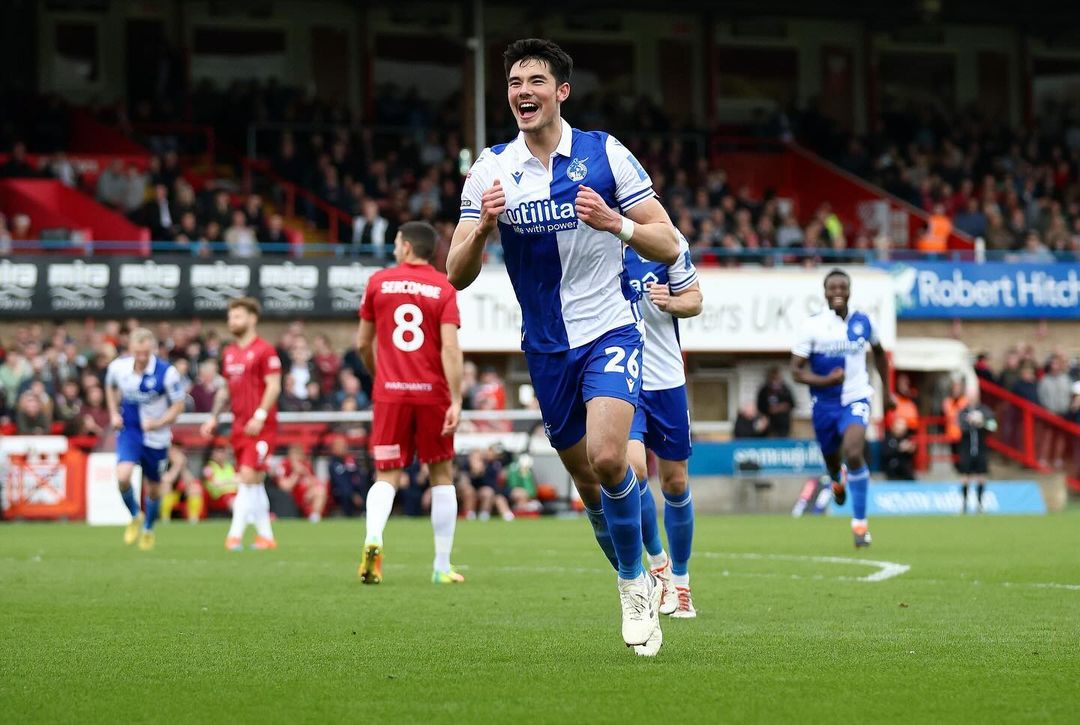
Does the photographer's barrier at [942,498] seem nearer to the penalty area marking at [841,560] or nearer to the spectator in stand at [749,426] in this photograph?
the spectator in stand at [749,426]

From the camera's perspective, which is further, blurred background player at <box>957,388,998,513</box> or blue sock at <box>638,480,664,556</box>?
blurred background player at <box>957,388,998,513</box>

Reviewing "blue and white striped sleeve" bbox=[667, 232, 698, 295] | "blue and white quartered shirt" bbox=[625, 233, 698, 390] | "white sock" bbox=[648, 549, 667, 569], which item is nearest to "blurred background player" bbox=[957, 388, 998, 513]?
"blue and white quartered shirt" bbox=[625, 233, 698, 390]

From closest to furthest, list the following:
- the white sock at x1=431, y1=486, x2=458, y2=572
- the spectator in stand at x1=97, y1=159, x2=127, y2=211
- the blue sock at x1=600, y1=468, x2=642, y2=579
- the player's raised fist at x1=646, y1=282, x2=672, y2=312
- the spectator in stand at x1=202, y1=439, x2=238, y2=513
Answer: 1. the blue sock at x1=600, y1=468, x2=642, y2=579
2. the player's raised fist at x1=646, y1=282, x2=672, y2=312
3. the white sock at x1=431, y1=486, x2=458, y2=572
4. the spectator in stand at x1=202, y1=439, x2=238, y2=513
5. the spectator in stand at x1=97, y1=159, x2=127, y2=211

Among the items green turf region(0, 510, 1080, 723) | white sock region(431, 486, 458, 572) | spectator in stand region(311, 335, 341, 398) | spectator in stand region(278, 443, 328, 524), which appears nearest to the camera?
green turf region(0, 510, 1080, 723)

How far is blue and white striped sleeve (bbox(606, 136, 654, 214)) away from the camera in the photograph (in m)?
7.84

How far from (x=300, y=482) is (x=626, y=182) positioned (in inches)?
733

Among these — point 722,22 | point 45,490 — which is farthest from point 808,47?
point 45,490

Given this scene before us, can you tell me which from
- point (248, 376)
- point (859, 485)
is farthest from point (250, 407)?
point (859, 485)

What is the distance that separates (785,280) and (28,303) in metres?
13.2

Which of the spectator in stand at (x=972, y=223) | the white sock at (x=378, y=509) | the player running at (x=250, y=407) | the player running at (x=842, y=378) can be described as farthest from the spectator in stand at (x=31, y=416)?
the spectator in stand at (x=972, y=223)

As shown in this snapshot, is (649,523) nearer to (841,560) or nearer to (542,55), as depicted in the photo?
(542,55)

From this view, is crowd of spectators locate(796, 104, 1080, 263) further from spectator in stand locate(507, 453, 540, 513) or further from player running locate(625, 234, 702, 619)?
player running locate(625, 234, 702, 619)

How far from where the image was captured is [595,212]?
7441 millimetres

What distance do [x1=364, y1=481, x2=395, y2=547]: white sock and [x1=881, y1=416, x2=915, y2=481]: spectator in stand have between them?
17.7 meters
